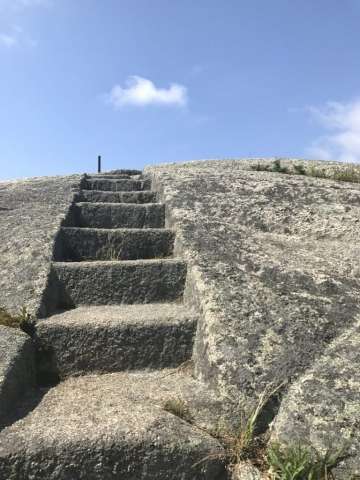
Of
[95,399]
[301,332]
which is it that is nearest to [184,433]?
[95,399]

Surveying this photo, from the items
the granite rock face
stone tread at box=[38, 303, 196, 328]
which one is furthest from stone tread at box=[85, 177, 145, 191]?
stone tread at box=[38, 303, 196, 328]

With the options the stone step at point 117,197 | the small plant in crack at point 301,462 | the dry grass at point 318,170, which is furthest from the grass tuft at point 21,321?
the dry grass at point 318,170

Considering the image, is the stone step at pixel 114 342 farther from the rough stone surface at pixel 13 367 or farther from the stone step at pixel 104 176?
the stone step at pixel 104 176

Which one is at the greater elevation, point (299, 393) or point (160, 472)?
point (299, 393)

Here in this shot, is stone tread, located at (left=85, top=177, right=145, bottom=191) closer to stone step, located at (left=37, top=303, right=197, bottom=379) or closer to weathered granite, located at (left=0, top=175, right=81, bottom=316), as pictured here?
weathered granite, located at (left=0, top=175, right=81, bottom=316)

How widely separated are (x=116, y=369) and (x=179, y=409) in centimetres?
81

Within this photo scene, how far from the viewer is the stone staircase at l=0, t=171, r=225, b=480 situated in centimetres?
245

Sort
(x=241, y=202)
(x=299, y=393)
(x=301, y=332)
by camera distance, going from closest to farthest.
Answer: (x=299, y=393) → (x=301, y=332) → (x=241, y=202)

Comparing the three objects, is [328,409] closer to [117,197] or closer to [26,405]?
[26,405]

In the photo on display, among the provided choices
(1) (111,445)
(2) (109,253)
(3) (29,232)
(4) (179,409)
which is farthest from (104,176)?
(1) (111,445)

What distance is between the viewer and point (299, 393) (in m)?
2.78

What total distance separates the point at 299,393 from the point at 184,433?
73 centimetres

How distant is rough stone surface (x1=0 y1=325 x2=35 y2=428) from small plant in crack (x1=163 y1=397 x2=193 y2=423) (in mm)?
907

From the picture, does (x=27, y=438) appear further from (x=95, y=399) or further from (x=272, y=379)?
(x=272, y=379)
